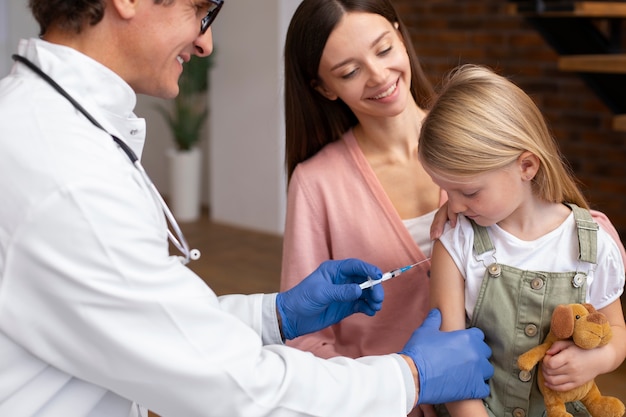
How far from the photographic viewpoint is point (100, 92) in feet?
4.11

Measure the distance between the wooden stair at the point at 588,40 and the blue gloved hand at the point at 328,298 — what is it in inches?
77.8

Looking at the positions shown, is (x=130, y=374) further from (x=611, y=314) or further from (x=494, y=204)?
(x=611, y=314)

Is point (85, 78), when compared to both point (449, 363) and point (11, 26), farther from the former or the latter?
point (11, 26)

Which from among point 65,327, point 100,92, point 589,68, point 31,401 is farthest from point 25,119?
point 589,68

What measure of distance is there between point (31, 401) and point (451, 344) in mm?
678

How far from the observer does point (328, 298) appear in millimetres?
1638

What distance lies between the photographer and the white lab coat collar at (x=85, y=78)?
1225mm

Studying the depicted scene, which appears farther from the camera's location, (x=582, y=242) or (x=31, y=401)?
(x=582, y=242)

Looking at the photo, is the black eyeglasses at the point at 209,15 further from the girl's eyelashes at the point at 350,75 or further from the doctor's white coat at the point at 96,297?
the girl's eyelashes at the point at 350,75

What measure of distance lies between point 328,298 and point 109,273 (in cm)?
60

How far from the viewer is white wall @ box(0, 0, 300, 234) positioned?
5.08 metres

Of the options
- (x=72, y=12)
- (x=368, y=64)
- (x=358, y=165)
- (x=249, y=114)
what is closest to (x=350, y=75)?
(x=368, y=64)

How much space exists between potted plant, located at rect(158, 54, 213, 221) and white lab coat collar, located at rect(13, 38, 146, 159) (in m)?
4.23

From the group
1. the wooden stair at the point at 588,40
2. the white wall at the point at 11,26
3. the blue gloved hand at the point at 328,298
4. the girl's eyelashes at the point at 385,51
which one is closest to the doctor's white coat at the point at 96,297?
the blue gloved hand at the point at 328,298
